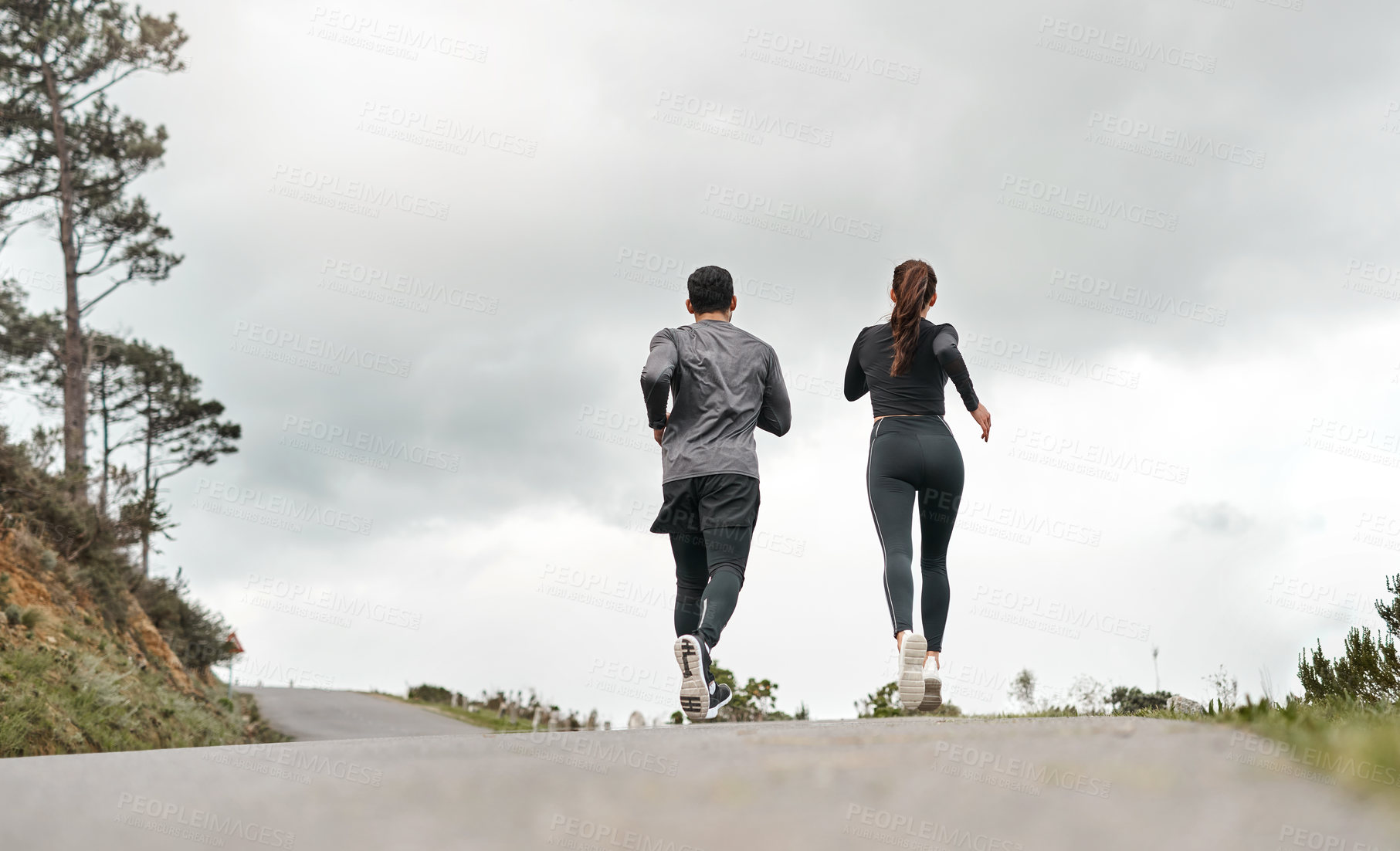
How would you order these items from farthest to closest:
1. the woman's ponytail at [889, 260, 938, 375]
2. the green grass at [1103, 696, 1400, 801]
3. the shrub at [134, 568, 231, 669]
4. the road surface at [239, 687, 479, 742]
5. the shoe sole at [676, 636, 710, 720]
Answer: the road surface at [239, 687, 479, 742]
the shrub at [134, 568, 231, 669]
the woman's ponytail at [889, 260, 938, 375]
the shoe sole at [676, 636, 710, 720]
the green grass at [1103, 696, 1400, 801]

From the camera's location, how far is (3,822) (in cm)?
245

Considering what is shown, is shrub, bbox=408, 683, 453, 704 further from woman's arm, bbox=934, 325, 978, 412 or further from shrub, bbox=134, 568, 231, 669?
woman's arm, bbox=934, 325, 978, 412

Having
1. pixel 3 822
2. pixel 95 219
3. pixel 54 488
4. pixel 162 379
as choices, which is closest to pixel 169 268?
pixel 95 219

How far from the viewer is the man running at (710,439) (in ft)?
17.8

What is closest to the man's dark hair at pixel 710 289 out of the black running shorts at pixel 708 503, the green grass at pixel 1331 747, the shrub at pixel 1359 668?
the black running shorts at pixel 708 503

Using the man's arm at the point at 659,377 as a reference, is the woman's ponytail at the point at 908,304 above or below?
above

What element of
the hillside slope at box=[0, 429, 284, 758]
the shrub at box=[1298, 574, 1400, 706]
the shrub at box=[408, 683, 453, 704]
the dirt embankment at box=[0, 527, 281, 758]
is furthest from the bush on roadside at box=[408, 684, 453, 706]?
the shrub at box=[1298, 574, 1400, 706]

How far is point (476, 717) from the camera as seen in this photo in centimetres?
3077

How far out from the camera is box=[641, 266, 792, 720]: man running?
5430 mm

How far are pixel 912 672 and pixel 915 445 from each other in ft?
4.13

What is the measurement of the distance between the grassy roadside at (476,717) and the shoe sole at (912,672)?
22600mm

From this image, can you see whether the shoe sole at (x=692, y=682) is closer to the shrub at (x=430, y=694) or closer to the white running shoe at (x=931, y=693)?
the white running shoe at (x=931, y=693)

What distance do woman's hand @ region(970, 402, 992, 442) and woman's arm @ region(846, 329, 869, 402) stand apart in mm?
678

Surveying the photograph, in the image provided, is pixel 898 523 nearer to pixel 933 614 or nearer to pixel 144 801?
pixel 933 614
